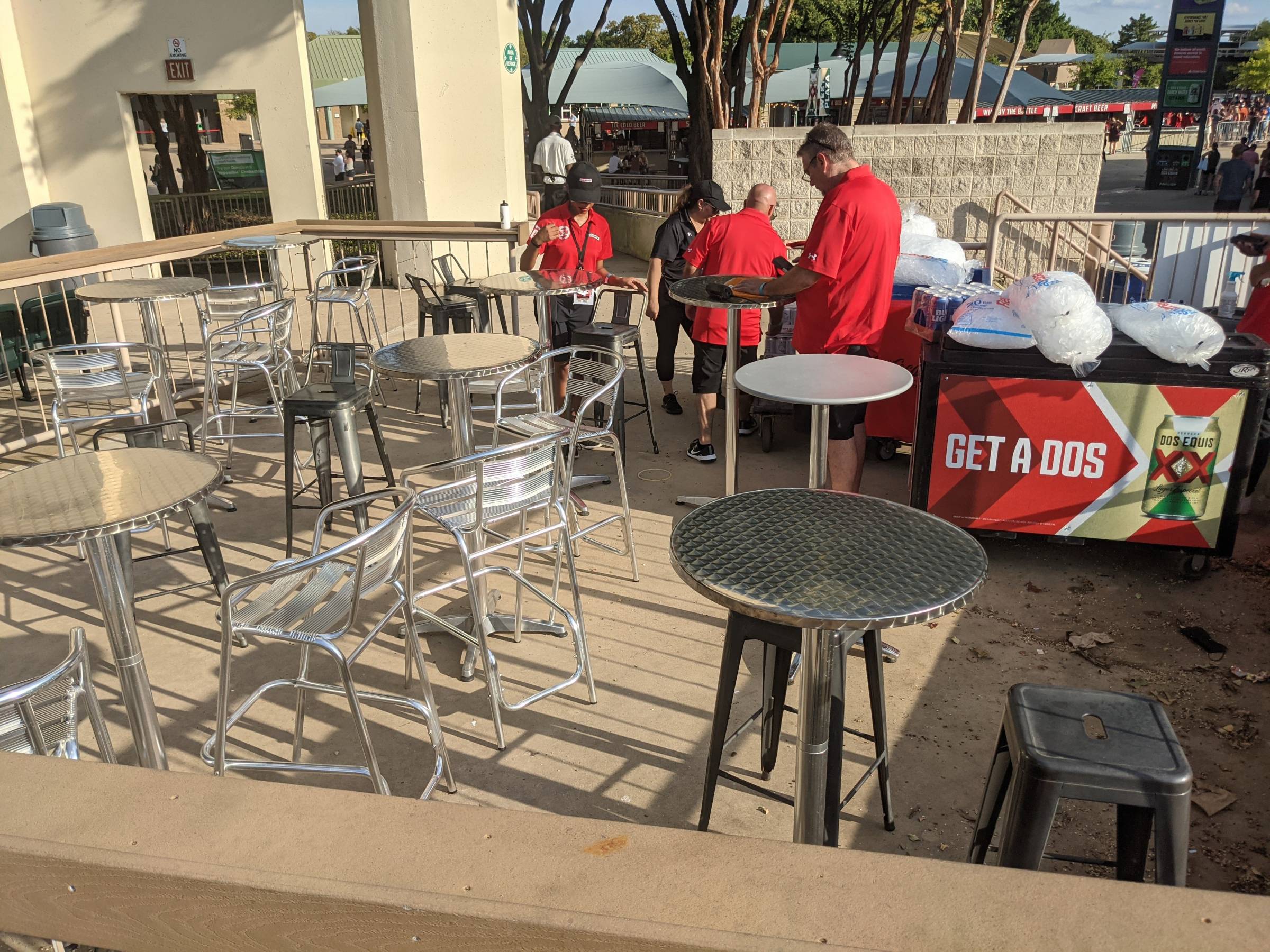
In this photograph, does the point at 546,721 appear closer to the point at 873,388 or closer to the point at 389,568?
the point at 389,568

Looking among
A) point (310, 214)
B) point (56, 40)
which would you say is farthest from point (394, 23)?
point (56, 40)

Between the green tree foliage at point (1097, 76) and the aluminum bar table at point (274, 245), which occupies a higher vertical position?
the green tree foliage at point (1097, 76)

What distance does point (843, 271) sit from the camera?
4.68m

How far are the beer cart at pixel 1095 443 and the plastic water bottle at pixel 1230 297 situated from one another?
5.76ft

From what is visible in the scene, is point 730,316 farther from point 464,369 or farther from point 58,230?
point 58,230

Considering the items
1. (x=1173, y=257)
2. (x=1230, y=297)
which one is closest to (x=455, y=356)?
(x=1230, y=297)

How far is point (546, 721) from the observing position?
3.60 meters

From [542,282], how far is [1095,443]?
3268 millimetres

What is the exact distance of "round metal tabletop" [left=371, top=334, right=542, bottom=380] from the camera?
155 inches

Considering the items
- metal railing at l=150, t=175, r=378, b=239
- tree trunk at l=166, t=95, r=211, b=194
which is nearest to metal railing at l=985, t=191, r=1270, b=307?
metal railing at l=150, t=175, r=378, b=239

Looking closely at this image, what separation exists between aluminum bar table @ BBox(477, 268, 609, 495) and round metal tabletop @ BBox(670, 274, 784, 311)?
3.42 feet

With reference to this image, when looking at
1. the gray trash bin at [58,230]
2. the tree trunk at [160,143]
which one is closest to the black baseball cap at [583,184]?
the gray trash bin at [58,230]

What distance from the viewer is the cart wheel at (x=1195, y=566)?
461 cm

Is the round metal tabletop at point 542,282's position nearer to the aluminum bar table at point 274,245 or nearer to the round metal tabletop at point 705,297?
the round metal tabletop at point 705,297
